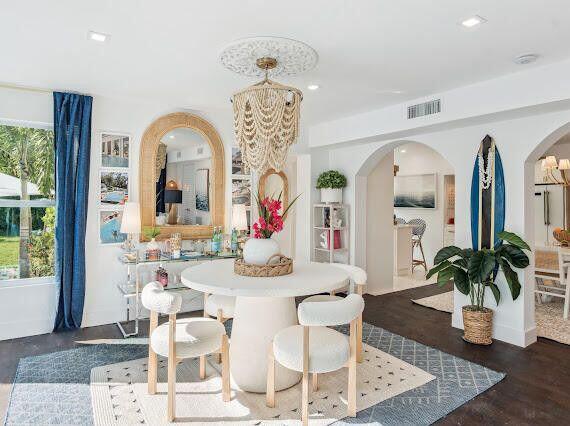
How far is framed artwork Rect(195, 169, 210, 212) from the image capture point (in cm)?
469

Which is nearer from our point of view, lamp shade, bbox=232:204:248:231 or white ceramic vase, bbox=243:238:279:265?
white ceramic vase, bbox=243:238:279:265

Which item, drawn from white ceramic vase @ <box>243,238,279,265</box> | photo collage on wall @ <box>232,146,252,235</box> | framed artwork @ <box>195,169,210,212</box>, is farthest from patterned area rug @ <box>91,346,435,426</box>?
photo collage on wall @ <box>232,146,252,235</box>

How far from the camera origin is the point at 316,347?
2336mm

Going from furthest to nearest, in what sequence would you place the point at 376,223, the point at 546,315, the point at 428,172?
1. the point at 428,172
2. the point at 376,223
3. the point at 546,315

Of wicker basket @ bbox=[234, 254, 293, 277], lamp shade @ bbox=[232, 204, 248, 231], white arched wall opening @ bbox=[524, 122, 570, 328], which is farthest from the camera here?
lamp shade @ bbox=[232, 204, 248, 231]

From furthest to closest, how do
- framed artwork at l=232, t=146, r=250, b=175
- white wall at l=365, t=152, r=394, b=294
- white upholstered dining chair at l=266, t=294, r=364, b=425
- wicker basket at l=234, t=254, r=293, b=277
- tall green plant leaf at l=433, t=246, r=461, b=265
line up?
white wall at l=365, t=152, r=394, b=294
framed artwork at l=232, t=146, r=250, b=175
tall green plant leaf at l=433, t=246, r=461, b=265
wicker basket at l=234, t=254, r=293, b=277
white upholstered dining chair at l=266, t=294, r=364, b=425

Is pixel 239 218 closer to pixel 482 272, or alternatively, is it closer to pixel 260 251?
pixel 260 251

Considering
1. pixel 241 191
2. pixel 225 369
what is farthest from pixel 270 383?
pixel 241 191

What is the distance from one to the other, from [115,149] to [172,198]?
80cm

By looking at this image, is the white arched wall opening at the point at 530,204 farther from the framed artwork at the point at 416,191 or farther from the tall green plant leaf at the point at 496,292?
the framed artwork at the point at 416,191

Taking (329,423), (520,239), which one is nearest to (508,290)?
(520,239)

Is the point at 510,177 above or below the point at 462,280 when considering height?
above

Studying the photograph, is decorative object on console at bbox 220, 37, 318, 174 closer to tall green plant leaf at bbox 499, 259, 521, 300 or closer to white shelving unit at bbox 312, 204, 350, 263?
tall green plant leaf at bbox 499, 259, 521, 300

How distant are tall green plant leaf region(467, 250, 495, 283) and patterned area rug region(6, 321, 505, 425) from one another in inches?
30.1
